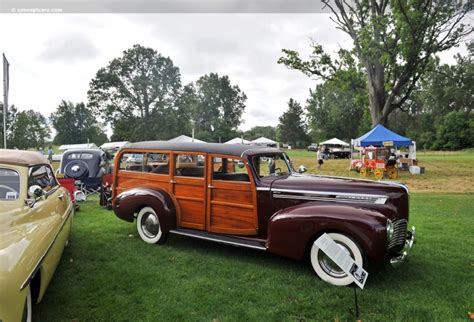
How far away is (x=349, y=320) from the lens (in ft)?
11.2

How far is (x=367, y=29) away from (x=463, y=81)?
51709 millimetres

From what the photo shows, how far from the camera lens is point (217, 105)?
80.6m

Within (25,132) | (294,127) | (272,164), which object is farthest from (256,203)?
(294,127)

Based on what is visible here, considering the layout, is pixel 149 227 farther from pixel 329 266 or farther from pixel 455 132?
pixel 455 132

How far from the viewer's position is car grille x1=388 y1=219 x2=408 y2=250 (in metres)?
4.36

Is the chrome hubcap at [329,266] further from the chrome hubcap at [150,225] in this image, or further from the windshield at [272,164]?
the chrome hubcap at [150,225]

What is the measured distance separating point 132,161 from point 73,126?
8731 centimetres

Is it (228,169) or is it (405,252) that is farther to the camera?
(228,169)

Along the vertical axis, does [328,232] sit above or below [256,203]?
below

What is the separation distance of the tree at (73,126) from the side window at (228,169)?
8275 cm

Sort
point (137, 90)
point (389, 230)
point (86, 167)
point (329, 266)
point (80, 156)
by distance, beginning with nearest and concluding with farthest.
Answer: point (389, 230), point (329, 266), point (86, 167), point (80, 156), point (137, 90)

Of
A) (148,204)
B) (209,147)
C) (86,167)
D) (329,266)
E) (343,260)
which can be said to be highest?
(209,147)

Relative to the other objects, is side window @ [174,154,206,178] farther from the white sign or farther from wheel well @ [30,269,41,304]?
wheel well @ [30,269,41,304]

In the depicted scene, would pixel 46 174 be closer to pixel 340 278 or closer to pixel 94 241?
pixel 94 241
